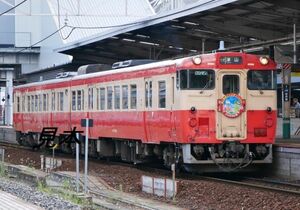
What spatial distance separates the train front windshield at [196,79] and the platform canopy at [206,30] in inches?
139

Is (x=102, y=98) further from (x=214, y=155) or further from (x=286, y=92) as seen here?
→ (x=214, y=155)

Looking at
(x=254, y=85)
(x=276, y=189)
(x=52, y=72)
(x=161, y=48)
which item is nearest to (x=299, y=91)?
(x=161, y=48)

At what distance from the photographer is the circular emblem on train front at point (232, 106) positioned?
17.2m

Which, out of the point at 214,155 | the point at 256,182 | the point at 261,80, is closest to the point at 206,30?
the point at 261,80

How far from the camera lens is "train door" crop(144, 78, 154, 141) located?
61.5ft

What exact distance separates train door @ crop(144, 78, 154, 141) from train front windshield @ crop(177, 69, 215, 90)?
177cm

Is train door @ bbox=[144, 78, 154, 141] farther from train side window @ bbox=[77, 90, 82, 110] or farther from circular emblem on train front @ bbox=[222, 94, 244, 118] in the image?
train side window @ bbox=[77, 90, 82, 110]

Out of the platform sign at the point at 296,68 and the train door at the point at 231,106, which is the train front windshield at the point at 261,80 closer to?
the train door at the point at 231,106

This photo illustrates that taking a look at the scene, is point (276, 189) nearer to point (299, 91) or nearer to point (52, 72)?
point (299, 91)

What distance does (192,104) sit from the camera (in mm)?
17047

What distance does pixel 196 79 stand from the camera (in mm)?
17281

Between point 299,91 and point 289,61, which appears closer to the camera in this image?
point 289,61

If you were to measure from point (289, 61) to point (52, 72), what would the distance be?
29.3m

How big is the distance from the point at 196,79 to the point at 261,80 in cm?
177
